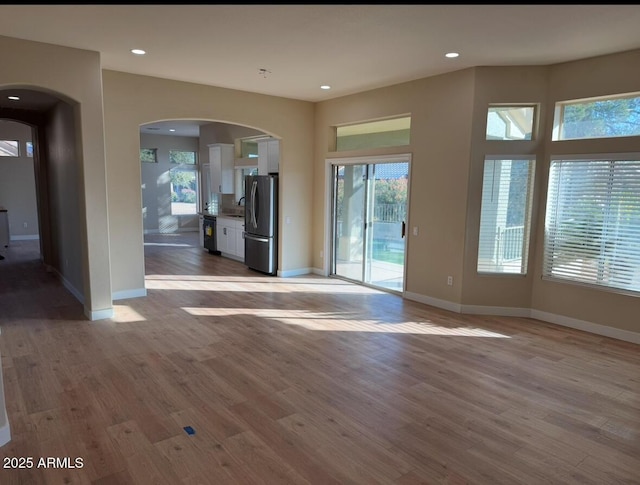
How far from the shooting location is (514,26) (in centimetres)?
371

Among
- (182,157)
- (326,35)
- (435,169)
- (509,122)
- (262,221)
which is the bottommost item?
(262,221)

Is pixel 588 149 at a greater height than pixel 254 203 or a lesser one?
greater

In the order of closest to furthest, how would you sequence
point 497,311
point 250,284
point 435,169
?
point 497,311
point 435,169
point 250,284

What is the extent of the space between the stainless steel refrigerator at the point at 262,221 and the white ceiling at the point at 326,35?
7.76 ft

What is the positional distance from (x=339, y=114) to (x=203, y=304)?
3873mm

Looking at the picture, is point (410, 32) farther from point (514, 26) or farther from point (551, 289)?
point (551, 289)

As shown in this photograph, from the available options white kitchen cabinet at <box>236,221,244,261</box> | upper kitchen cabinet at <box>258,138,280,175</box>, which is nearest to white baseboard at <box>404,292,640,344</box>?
upper kitchen cabinet at <box>258,138,280,175</box>

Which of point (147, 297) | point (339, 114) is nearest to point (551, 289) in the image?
point (339, 114)

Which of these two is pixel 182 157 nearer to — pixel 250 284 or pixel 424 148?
pixel 250 284

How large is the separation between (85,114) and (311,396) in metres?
3.93

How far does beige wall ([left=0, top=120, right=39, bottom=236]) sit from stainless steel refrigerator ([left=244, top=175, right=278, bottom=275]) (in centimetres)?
690

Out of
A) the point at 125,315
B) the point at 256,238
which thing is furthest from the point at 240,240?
the point at 125,315

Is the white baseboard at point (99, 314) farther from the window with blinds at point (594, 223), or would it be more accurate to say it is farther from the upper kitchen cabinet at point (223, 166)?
the window with blinds at point (594, 223)

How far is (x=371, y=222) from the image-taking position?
6.82 meters
